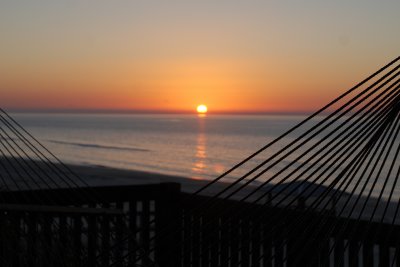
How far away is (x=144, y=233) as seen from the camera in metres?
3.55

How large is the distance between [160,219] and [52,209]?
43.4 inches

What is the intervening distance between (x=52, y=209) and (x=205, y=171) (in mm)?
20731

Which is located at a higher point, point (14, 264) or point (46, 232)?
point (46, 232)

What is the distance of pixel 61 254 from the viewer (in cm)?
260

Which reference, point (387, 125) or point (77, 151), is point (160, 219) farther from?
point (77, 151)

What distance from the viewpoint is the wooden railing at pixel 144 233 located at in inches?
88.8

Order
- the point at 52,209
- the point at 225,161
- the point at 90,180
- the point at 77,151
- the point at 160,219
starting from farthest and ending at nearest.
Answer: the point at 77,151
the point at 225,161
the point at 90,180
the point at 160,219
the point at 52,209

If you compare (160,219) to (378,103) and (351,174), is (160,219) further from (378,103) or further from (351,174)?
(378,103)

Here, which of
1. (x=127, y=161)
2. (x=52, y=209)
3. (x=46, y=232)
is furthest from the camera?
(x=127, y=161)

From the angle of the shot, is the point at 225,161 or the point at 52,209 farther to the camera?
the point at 225,161

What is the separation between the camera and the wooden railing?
2256mm

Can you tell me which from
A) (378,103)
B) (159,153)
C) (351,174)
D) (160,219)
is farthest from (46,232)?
(159,153)

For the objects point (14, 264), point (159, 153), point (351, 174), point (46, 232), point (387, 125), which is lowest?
point (159, 153)

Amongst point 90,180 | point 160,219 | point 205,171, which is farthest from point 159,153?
point 160,219
